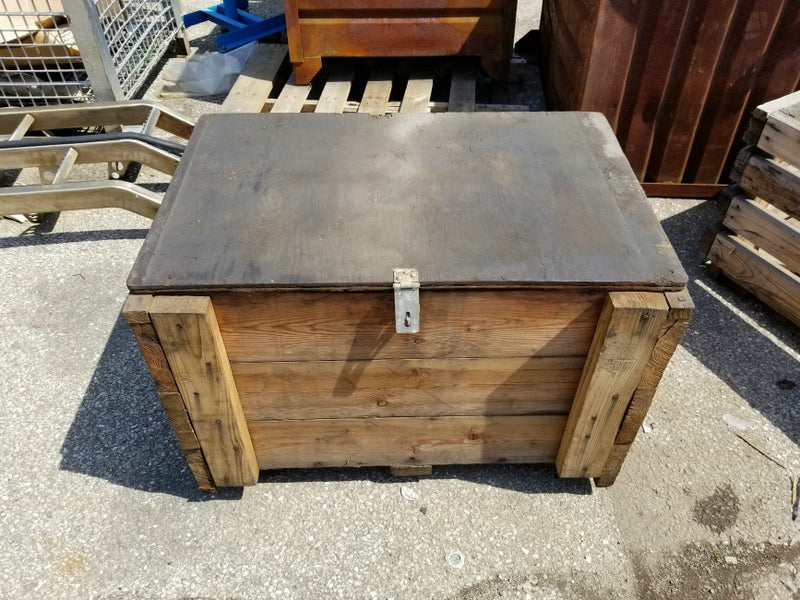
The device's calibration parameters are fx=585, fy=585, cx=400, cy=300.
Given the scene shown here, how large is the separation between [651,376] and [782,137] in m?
1.76

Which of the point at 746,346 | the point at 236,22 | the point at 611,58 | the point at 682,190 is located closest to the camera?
the point at 746,346

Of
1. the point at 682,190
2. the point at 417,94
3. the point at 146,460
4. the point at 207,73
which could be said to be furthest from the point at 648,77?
the point at 207,73

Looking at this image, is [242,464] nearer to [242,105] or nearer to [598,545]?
[598,545]

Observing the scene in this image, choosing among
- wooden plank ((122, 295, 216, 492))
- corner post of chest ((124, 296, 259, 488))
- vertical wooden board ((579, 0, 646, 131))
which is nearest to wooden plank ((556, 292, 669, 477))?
corner post of chest ((124, 296, 259, 488))

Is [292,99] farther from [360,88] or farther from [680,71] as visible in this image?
[680,71]

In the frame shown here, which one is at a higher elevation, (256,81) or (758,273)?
(256,81)

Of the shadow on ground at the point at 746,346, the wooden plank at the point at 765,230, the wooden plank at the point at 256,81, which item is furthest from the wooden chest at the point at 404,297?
the wooden plank at the point at 256,81

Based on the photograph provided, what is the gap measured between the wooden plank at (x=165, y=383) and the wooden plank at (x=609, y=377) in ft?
4.62

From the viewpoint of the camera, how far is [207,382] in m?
1.97

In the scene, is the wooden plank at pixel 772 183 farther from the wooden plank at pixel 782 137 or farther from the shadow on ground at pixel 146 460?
the shadow on ground at pixel 146 460

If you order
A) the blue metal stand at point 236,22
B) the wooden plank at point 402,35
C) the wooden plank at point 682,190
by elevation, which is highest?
the wooden plank at point 402,35

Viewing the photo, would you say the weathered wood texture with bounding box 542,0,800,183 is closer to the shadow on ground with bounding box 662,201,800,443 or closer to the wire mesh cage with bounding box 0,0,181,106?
the shadow on ground with bounding box 662,201,800,443

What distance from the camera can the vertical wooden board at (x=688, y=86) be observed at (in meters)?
3.38

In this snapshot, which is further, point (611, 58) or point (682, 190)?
point (682, 190)
